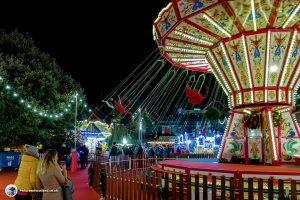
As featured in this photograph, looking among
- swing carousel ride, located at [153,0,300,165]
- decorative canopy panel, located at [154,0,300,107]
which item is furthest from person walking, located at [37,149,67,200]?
swing carousel ride, located at [153,0,300,165]

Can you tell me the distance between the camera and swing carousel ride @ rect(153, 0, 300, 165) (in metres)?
10.5

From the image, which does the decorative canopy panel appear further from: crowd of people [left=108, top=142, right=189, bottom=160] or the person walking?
the person walking

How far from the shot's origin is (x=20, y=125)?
70.6ft

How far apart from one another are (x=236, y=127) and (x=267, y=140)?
1.25 metres

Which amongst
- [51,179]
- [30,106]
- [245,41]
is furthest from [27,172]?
[30,106]

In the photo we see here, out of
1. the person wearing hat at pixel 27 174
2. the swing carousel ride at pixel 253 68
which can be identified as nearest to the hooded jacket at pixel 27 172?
the person wearing hat at pixel 27 174

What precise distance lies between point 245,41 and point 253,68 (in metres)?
0.90

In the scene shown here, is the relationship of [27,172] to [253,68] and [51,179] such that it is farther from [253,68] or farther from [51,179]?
[253,68]

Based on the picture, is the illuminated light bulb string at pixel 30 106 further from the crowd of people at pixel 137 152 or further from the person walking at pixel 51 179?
the person walking at pixel 51 179

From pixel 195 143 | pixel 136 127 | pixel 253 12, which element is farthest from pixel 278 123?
pixel 195 143

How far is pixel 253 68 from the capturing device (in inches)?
449

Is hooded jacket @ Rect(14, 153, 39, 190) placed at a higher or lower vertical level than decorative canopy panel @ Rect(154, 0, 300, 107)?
lower

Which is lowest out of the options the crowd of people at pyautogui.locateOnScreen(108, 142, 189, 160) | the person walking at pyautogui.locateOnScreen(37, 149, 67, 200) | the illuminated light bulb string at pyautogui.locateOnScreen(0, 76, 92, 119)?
the crowd of people at pyautogui.locateOnScreen(108, 142, 189, 160)

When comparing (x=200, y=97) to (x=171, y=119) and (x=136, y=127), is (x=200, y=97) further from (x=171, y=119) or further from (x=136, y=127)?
(x=171, y=119)
